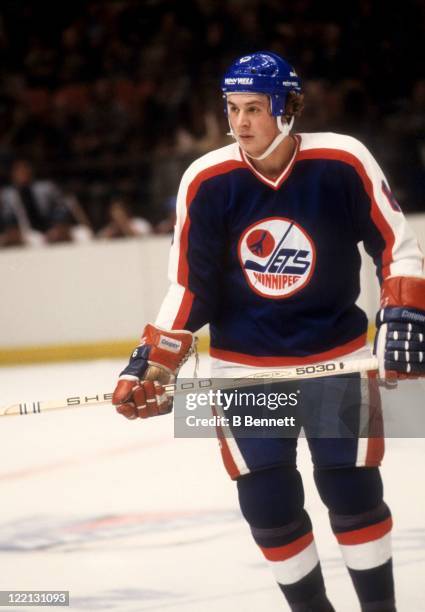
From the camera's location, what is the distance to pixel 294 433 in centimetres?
240

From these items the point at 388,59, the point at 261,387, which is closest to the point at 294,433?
the point at 261,387

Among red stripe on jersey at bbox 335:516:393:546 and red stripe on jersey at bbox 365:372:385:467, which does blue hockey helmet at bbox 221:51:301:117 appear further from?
red stripe on jersey at bbox 335:516:393:546

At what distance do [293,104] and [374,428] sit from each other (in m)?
0.68

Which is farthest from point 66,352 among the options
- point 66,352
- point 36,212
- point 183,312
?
point 183,312

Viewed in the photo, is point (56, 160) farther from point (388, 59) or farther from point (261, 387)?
point (261, 387)

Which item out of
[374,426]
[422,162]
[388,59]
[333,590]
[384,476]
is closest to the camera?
[374,426]

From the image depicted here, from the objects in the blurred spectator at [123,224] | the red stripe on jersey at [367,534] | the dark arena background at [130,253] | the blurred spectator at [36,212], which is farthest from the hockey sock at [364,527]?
the blurred spectator at [36,212]

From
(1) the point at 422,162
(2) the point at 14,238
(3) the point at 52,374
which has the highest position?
(1) the point at 422,162

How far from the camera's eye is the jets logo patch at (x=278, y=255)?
238 centimetres

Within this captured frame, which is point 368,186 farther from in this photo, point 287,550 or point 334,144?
point 287,550

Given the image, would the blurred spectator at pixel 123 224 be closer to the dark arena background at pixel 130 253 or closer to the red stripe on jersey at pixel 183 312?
the dark arena background at pixel 130 253

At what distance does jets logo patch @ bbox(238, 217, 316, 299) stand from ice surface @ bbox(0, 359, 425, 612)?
2.50 ft

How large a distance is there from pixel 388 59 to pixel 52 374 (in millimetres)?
2757

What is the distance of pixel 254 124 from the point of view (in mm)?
2350
